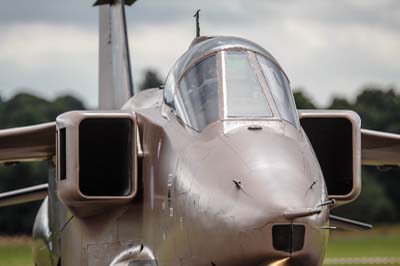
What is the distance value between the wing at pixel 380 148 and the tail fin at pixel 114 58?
3340 millimetres

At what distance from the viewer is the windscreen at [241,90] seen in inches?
369

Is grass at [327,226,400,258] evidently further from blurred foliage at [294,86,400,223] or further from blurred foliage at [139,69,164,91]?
blurred foliage at [139,69,164,91]

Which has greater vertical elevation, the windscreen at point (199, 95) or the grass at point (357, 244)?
the windscreen at point (199, 95)

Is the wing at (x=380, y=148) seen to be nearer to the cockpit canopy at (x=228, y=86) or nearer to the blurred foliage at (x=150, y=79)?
the cockpit canopy at (x=228, y=86)

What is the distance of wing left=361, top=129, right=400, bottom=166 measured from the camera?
42.2 feet

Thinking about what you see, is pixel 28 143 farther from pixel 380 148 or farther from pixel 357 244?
pixel 357 244

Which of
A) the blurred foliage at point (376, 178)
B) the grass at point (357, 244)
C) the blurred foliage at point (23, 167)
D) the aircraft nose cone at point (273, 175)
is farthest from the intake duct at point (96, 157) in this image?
the blurred foliage at point (376, 178)

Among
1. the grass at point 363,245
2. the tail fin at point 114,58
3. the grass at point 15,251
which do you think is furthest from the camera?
the grass at point 363,245

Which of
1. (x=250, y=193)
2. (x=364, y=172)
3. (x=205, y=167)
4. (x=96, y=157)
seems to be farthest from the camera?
(x=364, y=172)

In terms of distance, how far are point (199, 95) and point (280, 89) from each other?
58cm

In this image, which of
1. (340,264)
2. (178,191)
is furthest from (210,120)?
(340,264)

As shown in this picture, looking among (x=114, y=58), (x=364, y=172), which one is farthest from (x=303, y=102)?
(x=114, y=58)

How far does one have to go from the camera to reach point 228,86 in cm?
960

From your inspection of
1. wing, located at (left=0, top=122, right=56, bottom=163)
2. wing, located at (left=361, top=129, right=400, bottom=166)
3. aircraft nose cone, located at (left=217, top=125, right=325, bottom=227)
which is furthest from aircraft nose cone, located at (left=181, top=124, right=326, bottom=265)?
wing, located at (left=361, top=129, right=400, bottom=166)
